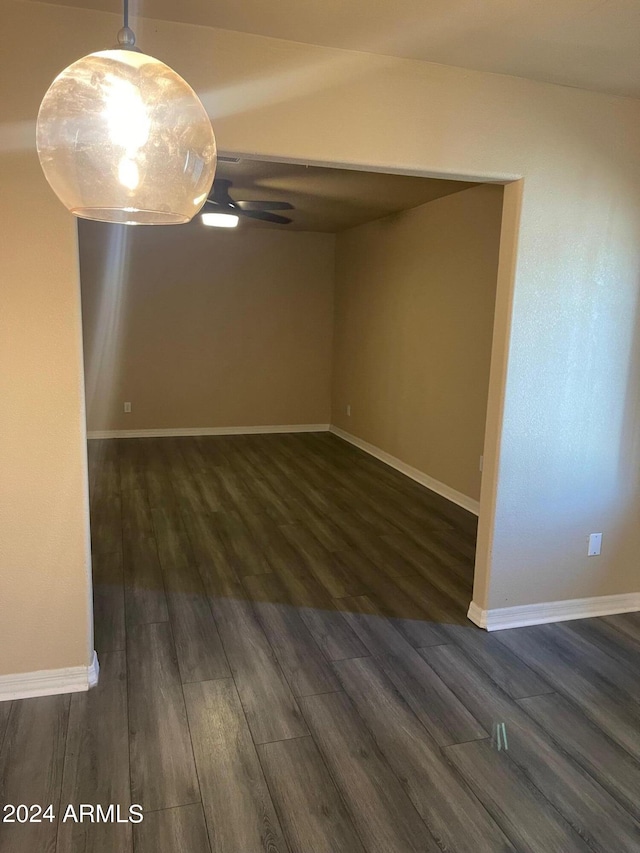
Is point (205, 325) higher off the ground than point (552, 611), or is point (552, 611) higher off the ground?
point (205, 325)

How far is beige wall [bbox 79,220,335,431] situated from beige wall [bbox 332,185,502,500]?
1.57ft

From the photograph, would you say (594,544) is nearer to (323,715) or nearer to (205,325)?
(323,715)

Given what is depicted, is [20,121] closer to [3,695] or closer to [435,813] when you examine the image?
[3,695]

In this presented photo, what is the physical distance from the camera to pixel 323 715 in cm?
230

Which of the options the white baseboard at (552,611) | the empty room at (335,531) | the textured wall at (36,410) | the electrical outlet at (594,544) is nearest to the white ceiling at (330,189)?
the empty room at (335,531)

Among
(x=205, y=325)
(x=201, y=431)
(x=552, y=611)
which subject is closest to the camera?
(x=552, y=611)

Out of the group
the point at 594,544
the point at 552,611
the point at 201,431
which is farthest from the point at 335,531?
the point at 201,431

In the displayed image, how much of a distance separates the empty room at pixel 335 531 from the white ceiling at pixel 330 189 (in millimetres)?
62

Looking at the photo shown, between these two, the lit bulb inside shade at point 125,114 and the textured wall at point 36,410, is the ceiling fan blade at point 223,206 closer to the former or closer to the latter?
the textured wall at point 36,410

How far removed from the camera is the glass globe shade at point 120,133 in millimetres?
1032

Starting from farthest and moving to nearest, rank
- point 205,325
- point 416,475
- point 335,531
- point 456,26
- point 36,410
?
1. point 205,325
2. point 416,475
3. point 335,531
4. point 36,410
5. point 456,26

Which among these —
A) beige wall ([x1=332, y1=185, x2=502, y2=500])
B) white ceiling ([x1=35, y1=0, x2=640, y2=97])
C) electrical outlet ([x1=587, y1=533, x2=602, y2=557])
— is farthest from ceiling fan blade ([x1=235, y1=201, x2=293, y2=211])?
electrical outlet ([x1=587, y1=533, x2=602, y2=557])

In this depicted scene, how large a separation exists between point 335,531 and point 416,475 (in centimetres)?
156

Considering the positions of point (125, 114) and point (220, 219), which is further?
point (220, 219)
